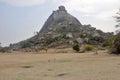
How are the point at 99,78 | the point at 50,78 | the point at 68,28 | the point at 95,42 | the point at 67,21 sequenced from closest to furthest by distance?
1. the point at 99,78
2. the point at 50,78
3. the point at 95,42
4. the point at 68,28
5. the point at 67,21

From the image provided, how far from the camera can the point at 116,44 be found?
51.6 metres

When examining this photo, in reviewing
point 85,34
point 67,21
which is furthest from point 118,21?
point 67,21

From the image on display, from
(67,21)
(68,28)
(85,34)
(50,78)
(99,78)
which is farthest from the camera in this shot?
(67,21)

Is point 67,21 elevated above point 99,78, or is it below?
above

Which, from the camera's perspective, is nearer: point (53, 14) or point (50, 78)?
point (50, 78)

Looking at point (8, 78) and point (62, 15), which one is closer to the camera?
point (8, 78)

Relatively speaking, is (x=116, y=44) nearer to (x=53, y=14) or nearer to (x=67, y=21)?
(x=67, y=21)

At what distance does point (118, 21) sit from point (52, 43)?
58338 mm

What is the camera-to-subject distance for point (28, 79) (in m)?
22.1

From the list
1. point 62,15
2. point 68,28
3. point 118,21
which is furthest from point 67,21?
point 118,21

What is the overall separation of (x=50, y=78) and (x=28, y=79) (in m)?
1.62

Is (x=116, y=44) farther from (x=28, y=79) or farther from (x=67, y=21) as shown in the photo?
(x=67, y=21)

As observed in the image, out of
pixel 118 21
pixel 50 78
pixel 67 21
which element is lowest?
pixel 50 78

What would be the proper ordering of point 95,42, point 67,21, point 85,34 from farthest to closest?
point 67,21, point 85,34, point 95,42
